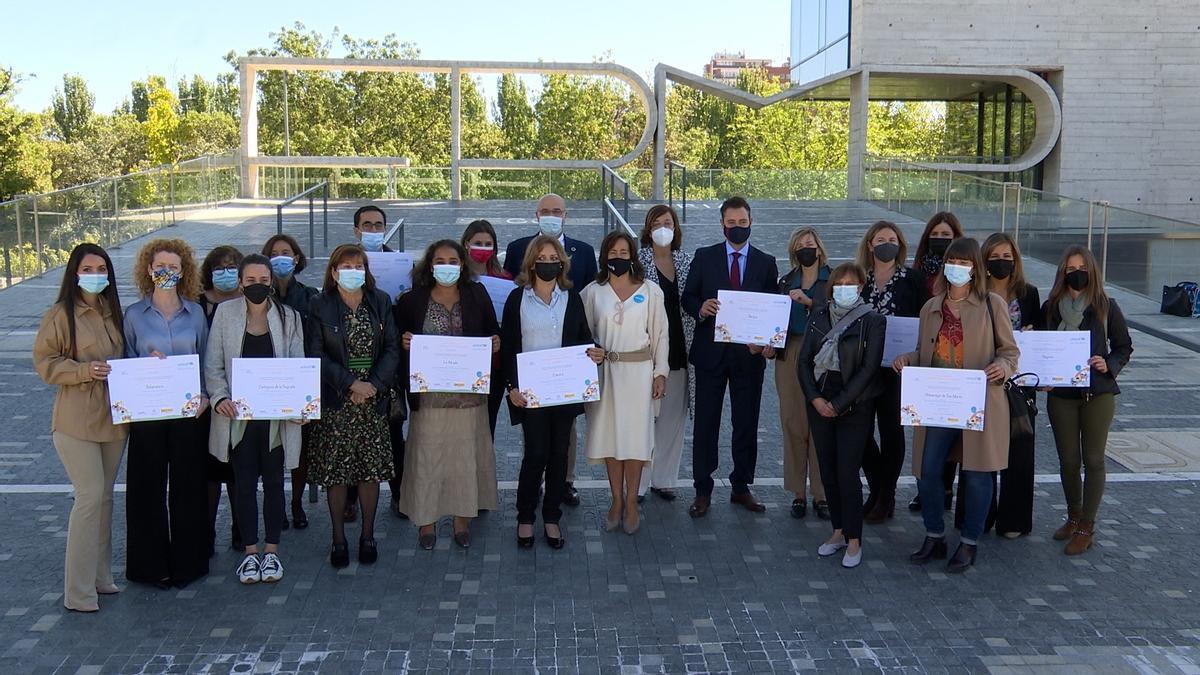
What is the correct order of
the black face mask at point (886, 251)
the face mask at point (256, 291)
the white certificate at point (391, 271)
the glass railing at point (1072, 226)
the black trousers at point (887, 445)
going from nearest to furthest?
the face mask at point (256, 291)
the black face mask at point (886, 251)
the black trousers at point (887, 445)
the white certificate at point (391, 271)
the glass railing at point (1072, 226)

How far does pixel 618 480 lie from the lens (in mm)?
6516

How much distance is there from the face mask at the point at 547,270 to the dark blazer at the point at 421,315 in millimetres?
353

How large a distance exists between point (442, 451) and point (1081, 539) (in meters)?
3.57

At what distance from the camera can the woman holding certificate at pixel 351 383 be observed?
227 inches

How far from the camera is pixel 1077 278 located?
601cm

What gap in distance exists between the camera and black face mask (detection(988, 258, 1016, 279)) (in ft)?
19.6

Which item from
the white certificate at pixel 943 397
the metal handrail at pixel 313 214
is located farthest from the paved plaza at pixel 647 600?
the metal handrail at pixel 313 214

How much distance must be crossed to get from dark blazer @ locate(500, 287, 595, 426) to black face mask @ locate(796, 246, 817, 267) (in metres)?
1.37

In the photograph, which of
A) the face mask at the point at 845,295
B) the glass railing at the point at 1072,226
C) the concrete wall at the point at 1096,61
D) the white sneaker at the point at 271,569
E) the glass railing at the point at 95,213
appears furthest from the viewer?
the concrete wall at the point at 1096,61

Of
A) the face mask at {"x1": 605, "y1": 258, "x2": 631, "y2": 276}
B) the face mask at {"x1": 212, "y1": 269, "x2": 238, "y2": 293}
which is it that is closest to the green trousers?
the face mask at {"x1": 605, "y1": 258, "x2": 631, "y2": 276}

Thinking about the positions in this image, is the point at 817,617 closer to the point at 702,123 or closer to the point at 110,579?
the point at 110,579

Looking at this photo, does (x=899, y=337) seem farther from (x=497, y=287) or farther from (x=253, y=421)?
(x=253, y=421)

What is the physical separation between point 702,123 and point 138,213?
47.3m

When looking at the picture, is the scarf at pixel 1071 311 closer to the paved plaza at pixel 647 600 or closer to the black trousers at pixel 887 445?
the black trousers at pixel 887 445
